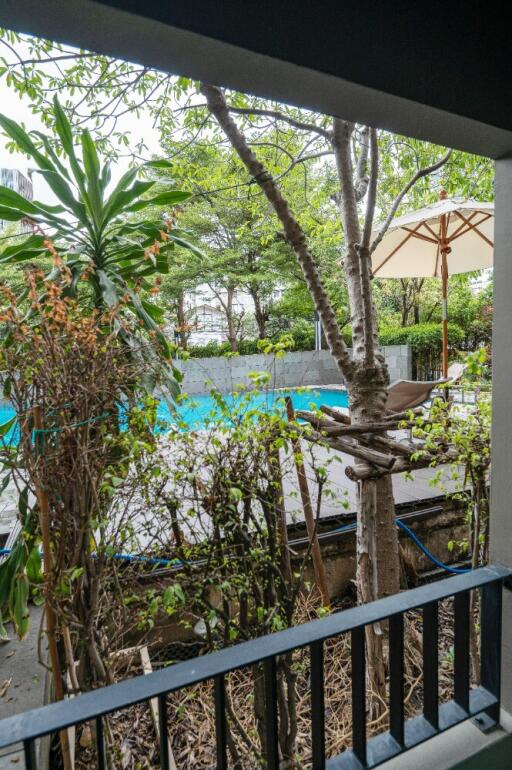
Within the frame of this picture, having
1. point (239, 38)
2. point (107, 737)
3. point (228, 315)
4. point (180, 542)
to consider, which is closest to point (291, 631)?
point (180, 542)

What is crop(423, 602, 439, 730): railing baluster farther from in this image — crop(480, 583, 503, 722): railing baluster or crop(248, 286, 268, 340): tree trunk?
crop(248, 286, 268, 340): tree trunk

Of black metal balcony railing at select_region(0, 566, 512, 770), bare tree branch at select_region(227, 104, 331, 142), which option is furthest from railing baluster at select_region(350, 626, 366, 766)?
bare tree branch at select_region(227, 104, 331, 142)

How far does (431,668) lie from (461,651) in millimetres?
134

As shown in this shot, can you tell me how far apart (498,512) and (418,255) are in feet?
15.1

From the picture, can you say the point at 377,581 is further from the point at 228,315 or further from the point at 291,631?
the point at 228,315

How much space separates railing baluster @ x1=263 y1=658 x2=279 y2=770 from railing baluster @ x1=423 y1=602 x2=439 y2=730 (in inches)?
20.8

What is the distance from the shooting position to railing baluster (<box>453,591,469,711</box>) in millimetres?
1539

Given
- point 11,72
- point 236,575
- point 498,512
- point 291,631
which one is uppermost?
point 11,72

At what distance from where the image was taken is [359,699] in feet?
4.54

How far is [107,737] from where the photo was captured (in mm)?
1826

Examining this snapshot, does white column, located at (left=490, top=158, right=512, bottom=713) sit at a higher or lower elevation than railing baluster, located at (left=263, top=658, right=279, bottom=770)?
higher

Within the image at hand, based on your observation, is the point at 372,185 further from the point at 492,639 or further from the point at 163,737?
the point at 163,737

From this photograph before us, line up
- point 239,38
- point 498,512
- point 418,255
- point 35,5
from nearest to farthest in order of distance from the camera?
point 35,5, point 239,38, point 498,512, point 418,255

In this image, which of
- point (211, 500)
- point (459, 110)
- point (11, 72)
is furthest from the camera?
point (11, 72)
